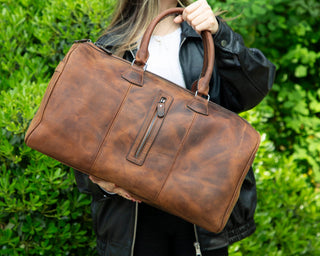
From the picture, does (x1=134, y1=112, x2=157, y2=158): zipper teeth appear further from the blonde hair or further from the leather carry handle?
the blonde hair

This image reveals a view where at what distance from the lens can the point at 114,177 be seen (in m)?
1.29

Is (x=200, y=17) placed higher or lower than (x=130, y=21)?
higher

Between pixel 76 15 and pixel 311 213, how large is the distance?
2.15m

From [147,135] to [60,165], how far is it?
0.93 meters

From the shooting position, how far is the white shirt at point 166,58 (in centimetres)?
152

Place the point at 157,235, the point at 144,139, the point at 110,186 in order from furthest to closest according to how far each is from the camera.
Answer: the point at 157,235
the point at 110,186
the point at 144,139

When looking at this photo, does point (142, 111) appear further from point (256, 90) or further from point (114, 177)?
point (256, 90)

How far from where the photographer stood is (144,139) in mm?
1268

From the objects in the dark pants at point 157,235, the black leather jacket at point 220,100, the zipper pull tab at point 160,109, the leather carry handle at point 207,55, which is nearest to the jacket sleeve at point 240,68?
the black leather jacket at point 220,100

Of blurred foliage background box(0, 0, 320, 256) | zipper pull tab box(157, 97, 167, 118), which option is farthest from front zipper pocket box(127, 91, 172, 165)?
blurred foliage background box(0, 0, 320, 256)

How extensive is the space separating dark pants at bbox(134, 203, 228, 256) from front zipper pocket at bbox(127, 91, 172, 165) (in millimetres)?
357

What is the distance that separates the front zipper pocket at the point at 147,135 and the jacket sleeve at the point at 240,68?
1.10 ft

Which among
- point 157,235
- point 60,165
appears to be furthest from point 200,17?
point 60,165

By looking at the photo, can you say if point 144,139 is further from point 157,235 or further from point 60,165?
point 60,165
